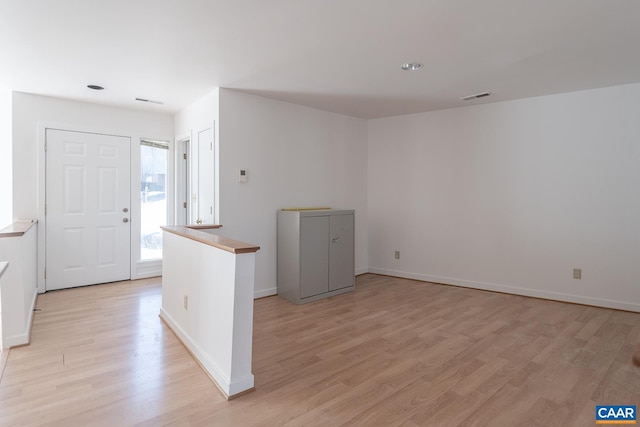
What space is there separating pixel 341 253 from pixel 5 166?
4.27 meters

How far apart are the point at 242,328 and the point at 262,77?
8.31 feet

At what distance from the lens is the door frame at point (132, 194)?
4.23 m

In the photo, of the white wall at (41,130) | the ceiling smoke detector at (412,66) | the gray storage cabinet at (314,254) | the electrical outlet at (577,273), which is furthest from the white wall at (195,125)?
the electrical outlet at (577,273)

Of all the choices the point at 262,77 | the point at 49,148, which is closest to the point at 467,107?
the point at 262,77

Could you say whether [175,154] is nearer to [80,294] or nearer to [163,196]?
[163,196]

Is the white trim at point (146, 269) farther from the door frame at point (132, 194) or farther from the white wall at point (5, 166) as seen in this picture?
the white wall at point (5, 166)

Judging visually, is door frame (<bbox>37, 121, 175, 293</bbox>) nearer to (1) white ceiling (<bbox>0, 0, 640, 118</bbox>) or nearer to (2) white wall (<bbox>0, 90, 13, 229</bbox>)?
Answer: (2) white wall (<bbox>0, 90, 13, 229</bbox>)

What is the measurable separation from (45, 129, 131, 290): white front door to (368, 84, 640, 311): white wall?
3711mm

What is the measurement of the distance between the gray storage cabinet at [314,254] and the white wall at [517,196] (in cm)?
116

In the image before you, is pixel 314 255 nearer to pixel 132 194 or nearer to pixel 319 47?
pixel 319 47

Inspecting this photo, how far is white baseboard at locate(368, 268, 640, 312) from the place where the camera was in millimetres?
3766

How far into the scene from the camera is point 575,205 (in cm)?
396

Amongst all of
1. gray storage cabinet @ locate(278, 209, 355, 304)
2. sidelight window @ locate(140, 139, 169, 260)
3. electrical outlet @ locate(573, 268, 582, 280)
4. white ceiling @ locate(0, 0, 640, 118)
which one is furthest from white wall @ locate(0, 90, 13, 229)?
electrical outlet @ locate(573, 268, 582, 280)

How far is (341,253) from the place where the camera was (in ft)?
14.5
